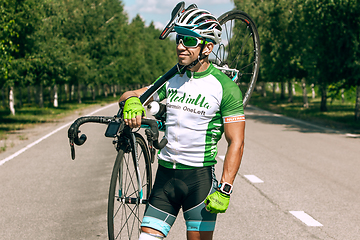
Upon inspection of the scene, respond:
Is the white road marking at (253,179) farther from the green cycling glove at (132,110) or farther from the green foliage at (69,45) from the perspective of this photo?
the green foliage at (69,45)

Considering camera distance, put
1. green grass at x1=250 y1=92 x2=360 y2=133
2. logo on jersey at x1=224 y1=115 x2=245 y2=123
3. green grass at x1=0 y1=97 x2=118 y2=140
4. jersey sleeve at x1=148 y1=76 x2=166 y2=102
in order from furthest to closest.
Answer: green grass at x1=250 y1=92 x2=360 y2=133
green grass at x1=0 y1=97 x2=118 y2=140
jersey sleeve at x1=148 y1=76 x2=166 y2=102
logo on jersey at x1=224 y1=115 x2=245 y2=123

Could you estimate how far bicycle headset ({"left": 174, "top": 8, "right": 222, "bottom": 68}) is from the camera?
2.78 metres

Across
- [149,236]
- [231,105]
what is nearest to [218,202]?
[149,236]

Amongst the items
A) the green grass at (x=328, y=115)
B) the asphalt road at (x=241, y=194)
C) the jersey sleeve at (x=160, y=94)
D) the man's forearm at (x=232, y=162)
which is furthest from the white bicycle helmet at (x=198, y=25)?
the green grass at (x=328, y=115)

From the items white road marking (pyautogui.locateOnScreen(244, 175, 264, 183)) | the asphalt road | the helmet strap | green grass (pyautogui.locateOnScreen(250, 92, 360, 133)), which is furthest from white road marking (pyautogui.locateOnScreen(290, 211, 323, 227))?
green grass (pyautogui.locateOnScreen(250, 92, 360, 133))

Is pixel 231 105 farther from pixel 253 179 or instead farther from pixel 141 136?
pixel 253 179

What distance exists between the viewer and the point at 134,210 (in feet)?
12.3

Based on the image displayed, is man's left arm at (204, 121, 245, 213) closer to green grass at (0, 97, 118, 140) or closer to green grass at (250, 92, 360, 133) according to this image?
green grass at (0, 97, 118, 140)

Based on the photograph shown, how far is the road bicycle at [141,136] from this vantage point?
9.48 feet

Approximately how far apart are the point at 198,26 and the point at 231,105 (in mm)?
580

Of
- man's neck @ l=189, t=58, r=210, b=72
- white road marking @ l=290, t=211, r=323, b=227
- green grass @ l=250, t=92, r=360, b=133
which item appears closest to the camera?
man's neck @ l=189, t=58, r=210, b=72

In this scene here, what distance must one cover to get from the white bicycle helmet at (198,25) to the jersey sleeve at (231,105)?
0.36 meters

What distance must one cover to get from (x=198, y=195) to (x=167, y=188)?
0.76 feet

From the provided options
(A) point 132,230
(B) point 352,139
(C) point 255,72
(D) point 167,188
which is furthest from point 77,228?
(B) point 352,139
